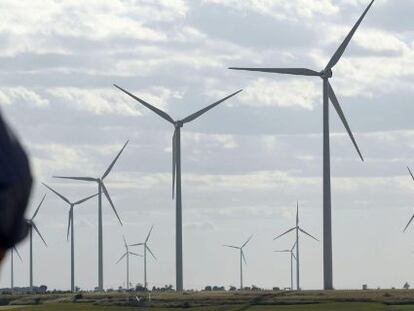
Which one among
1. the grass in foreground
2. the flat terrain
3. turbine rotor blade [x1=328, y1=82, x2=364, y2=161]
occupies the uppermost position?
turbine rotor blade [x1=328, y1=82, x2=364, y2=161]

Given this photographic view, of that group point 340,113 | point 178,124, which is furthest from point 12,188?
point 178,124

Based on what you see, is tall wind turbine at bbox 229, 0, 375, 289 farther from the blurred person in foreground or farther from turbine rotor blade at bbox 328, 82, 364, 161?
the blurred person in foreground

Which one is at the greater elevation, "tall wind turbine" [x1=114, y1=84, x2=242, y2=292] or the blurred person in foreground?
"tall wind turbine" [x1=114, y1=84, x2=242, y2=292]

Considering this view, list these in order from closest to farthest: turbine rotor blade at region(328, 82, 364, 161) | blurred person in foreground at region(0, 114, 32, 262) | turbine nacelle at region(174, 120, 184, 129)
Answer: blurred person in foreground at region(0, 114, 32, 262) → turbine rotor blade at region(328, 82, 364, 161) → turbine nacelle at region(174, 120, 184, 129)

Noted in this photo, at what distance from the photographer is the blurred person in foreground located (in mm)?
4121

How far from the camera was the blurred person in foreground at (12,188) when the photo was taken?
4.12 metres

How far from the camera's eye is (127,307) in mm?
136875

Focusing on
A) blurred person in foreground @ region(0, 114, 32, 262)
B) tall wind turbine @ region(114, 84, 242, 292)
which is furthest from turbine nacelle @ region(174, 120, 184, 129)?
blurred person in foreground @ region(0, 114, 32, 262)

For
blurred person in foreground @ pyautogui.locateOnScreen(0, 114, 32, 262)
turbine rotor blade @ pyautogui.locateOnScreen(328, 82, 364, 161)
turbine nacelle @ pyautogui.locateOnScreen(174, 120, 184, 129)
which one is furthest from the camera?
turbine nacelle @ pyautogui.locateOnScreen(174, 120, 184, 129)

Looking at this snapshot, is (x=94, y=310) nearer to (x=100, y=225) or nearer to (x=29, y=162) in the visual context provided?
(x=100, y=225)

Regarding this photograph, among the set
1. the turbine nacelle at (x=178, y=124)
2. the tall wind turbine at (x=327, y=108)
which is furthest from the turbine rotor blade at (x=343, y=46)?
the turbine nacelle at (x=178, y=124)

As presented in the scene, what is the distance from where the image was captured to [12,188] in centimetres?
418

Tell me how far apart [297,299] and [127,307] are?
16945mm

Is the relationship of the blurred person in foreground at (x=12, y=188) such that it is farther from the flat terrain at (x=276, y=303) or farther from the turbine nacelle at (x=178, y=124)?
the turbine nacelle at (x=178, y=124)
